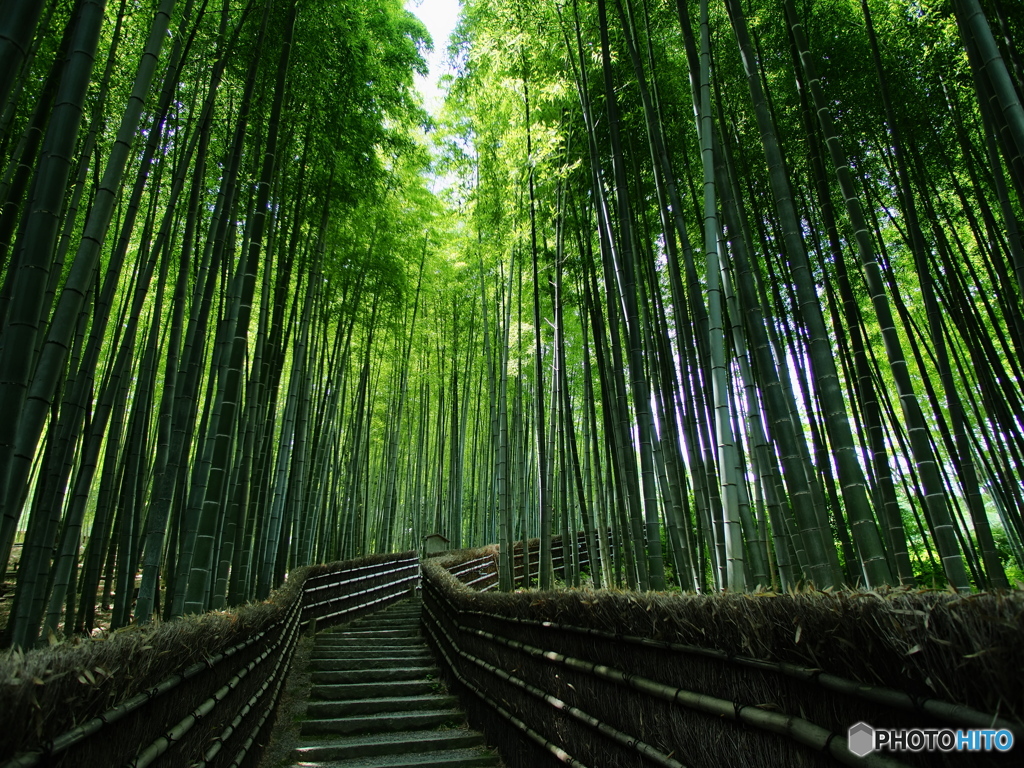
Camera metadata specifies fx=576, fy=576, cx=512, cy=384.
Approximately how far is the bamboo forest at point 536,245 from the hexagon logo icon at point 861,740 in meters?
0.72

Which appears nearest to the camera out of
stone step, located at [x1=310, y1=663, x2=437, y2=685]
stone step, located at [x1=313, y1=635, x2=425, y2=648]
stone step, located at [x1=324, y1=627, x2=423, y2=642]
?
stone step, located at [x1=310, y1=663, x2=437, y2=685]

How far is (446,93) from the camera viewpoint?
241 inches

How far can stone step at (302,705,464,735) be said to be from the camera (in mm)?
3182

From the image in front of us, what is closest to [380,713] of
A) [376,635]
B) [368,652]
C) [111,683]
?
[368,652]

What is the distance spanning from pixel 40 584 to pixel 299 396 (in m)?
2.74

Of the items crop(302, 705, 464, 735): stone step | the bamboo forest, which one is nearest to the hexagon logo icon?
the bamboo forest

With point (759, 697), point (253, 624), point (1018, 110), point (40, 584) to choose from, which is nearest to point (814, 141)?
point (1018, 110)

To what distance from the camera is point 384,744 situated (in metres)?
2.93

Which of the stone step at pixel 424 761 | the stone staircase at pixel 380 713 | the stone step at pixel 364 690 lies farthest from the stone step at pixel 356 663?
the stone step at pixel 424 761

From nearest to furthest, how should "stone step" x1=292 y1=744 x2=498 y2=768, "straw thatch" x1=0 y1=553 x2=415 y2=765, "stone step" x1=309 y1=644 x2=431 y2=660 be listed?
"straw thatch" x1=0 y1=553 x2=415 y2=765, "stone step" x1=292 y1=744 x2=498 y2=768, "stone step" x1=309 y1=644 x2=431 y2=660

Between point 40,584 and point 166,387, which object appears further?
point 166,387

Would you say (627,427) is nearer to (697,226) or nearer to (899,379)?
(899,379)

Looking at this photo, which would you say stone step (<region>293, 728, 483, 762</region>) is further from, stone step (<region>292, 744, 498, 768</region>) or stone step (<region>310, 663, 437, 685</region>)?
stone step (<region>310, 663, 437, 685</region>)

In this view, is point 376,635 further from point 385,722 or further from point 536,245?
point 536,245
